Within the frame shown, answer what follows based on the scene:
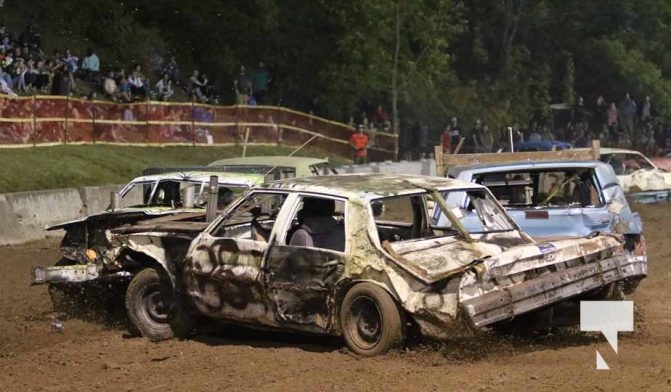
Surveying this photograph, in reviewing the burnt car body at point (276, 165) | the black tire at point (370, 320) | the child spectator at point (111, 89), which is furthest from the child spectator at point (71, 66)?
the black tire at point (370, 320)

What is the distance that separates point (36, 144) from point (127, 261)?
13532 millimetres

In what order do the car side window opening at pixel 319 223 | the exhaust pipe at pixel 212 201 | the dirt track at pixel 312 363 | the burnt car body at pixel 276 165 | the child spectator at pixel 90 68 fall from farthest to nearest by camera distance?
the child spectator at pixel 90 68, the burnt car body at pixel 276 165, the exhaust pipe at pixel 212 201, the car side window opening at pixel 319 223, the dirt track at pixel 312 363

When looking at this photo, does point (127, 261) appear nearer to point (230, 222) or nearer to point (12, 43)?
point (230, 222)

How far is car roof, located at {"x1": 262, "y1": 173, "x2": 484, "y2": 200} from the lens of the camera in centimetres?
809

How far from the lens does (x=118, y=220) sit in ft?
35.6

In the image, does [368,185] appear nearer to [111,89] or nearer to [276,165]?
[276,165]

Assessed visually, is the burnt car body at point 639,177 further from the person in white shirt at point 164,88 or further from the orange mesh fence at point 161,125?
the person in white shirt at point 164,88

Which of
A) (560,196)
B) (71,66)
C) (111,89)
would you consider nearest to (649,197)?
A: (560,196)

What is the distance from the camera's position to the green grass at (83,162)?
65.7 ft

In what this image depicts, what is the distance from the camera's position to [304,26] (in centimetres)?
3775

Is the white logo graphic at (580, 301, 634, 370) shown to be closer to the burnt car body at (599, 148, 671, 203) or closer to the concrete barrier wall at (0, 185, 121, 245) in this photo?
the concrete barrier wall at (0, 185, 121, 245)

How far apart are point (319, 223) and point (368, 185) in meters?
0.50

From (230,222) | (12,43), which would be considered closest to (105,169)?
(12,43)

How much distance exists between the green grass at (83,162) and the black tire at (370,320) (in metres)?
12.6
